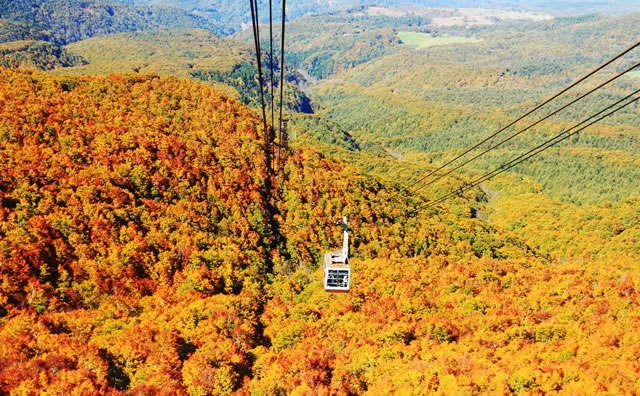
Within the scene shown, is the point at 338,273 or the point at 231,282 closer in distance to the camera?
the point at 338,273

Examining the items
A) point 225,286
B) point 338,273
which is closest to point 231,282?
point 225,286

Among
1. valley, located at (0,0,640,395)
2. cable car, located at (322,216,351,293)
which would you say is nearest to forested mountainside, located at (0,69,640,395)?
valley, located at (0,0,640,395)

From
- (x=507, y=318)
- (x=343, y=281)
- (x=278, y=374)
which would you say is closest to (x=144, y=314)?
(x=278, y=374)

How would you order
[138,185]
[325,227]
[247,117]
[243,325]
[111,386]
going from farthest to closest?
1. [247,117]
2. [325,227]
3. [138,185]
4. [243,325]
5. [111,386]

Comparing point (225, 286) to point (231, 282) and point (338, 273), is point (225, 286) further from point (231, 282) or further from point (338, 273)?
point (338, 273)

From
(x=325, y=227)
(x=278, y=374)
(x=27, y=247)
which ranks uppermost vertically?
(x=27, y=247)

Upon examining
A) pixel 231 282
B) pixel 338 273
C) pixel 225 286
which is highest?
pixel 338 273

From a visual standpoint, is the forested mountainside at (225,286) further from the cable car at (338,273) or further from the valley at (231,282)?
the cable car at (338,273)

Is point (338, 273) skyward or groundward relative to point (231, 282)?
skyward

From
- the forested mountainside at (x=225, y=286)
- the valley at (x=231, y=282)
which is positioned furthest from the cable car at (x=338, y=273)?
the forested mountainside at (x=225, y=286)

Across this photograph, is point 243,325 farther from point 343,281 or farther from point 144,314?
point 343,281
